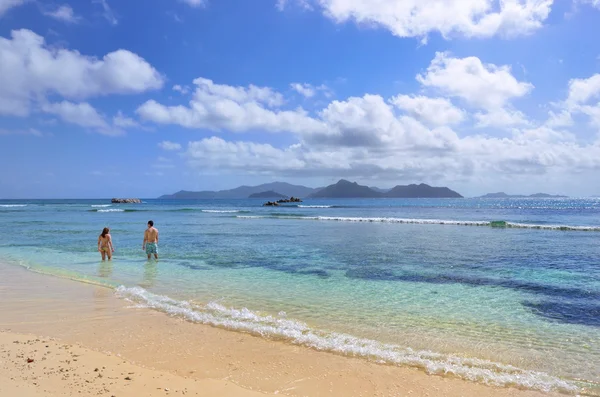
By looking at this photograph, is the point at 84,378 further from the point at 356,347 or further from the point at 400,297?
the point at 400,297

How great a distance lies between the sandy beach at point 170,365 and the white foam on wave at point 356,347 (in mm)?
233

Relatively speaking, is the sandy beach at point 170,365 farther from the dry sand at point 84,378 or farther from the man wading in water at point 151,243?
the man wading in water at point 151,243

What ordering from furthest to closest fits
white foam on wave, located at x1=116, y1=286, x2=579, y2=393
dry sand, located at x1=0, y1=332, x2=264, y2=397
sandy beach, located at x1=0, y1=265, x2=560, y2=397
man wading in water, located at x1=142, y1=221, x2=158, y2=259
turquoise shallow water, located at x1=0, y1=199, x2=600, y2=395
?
man wading in water, located at x1=142, y1=221, x2=158, y2=259
turquoise shallow water, located at x1=0, y1=199, x2=600, y2=395
white foam on wave, located at x1=116, y1=286, x2=579, y2=393
sandy beach, located at x1=0, y1=265, x2=560, y2=397
dry sand, located at x1=0, y1=332, x2=264, y2=397

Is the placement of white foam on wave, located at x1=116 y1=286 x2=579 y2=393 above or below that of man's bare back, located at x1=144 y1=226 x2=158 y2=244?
below

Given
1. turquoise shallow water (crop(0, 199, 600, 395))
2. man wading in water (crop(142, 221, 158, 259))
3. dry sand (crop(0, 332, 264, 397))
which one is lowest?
turquoise shallow water (crop(0, 199, 600, 395))

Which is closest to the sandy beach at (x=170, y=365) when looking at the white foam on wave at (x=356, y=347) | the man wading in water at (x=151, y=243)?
the white foam on wave at (x=356, y=347)

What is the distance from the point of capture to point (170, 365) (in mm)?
6246

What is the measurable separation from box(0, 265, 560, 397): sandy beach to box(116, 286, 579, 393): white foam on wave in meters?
0.23

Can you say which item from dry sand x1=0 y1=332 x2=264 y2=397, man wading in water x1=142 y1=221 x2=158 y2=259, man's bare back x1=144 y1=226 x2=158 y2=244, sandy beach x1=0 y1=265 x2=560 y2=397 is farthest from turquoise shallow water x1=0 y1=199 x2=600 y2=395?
dry sand x1=0 y1=332 x2=264 y2=397

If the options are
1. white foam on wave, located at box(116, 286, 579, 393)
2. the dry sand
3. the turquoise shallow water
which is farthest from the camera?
the turquoise shallow water

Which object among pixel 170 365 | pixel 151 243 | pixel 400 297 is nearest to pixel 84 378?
pixel 170 365

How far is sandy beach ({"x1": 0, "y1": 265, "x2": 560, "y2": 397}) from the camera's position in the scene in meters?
5.48

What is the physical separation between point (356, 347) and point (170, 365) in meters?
3.22

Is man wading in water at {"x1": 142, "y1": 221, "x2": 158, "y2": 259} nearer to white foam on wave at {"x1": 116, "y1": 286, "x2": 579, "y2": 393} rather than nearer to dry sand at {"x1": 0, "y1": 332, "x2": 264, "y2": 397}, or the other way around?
white foam on wave at {"x1": 116, "y1": 286, "x2": 579, "y2": 393}
